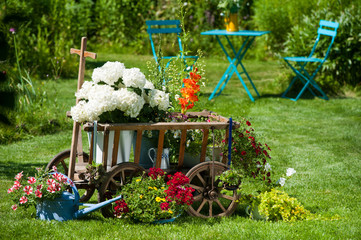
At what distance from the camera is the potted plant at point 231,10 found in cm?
745

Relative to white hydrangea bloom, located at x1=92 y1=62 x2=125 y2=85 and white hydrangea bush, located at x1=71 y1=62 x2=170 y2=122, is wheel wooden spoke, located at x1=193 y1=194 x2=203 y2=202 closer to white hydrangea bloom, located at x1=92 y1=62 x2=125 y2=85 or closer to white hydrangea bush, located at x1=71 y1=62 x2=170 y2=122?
white hydrangea bush, located at x1=71 y1=62 x2=170 y2=122

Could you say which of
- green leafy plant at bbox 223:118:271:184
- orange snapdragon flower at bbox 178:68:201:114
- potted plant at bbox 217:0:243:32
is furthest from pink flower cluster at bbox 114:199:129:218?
potted plant at bbox 217:0:243:32

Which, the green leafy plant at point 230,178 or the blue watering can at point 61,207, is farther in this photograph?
the green leafy plant at point 230,178

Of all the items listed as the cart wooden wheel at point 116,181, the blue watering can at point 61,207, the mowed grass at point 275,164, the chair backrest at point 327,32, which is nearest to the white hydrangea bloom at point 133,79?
the cart wooden wheel at point 116,181

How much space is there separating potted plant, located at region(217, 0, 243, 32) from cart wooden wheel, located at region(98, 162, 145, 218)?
4.67m

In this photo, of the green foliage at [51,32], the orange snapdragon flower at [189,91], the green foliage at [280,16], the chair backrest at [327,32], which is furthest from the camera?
the green foliage at [280,16]

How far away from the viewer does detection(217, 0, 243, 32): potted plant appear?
745 cm

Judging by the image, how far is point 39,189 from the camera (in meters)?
3.11

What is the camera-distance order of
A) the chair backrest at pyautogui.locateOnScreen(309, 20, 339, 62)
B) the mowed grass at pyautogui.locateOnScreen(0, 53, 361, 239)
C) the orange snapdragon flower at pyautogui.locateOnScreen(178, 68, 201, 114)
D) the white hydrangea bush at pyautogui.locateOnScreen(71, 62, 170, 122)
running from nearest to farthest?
1. the mowed grass at pyautogui.locateOnScreen(0, 53, 361, 239)
2. the white hydrangea bush at pyautogui.locateOnScreen(71, 62, 170, 122)
3. the orange snapdragon flower at pyautogui.locateOnScreen(178, 68, 201, 114)
4. the chair backrest at pyautogui.locateOnScreen(309, 20, 339, 62)

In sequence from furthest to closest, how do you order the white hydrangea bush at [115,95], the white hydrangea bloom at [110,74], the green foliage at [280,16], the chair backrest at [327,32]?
the green foliage at [280,16], the chair backrest at [327,32], the white hydrangea bloom at [110,74], the white hydrangea bush at [115,95]

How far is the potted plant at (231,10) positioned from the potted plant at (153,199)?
4.68 meters

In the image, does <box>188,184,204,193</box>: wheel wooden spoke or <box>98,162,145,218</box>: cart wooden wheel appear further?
<box>188,184,204,193</box>: wheel wooden spoke

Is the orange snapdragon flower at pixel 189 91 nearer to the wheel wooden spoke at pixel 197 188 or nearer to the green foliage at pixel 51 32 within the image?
the wheel wooden spoke at pixel 197 188

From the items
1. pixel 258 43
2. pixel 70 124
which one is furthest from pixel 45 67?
pixel 258 43
